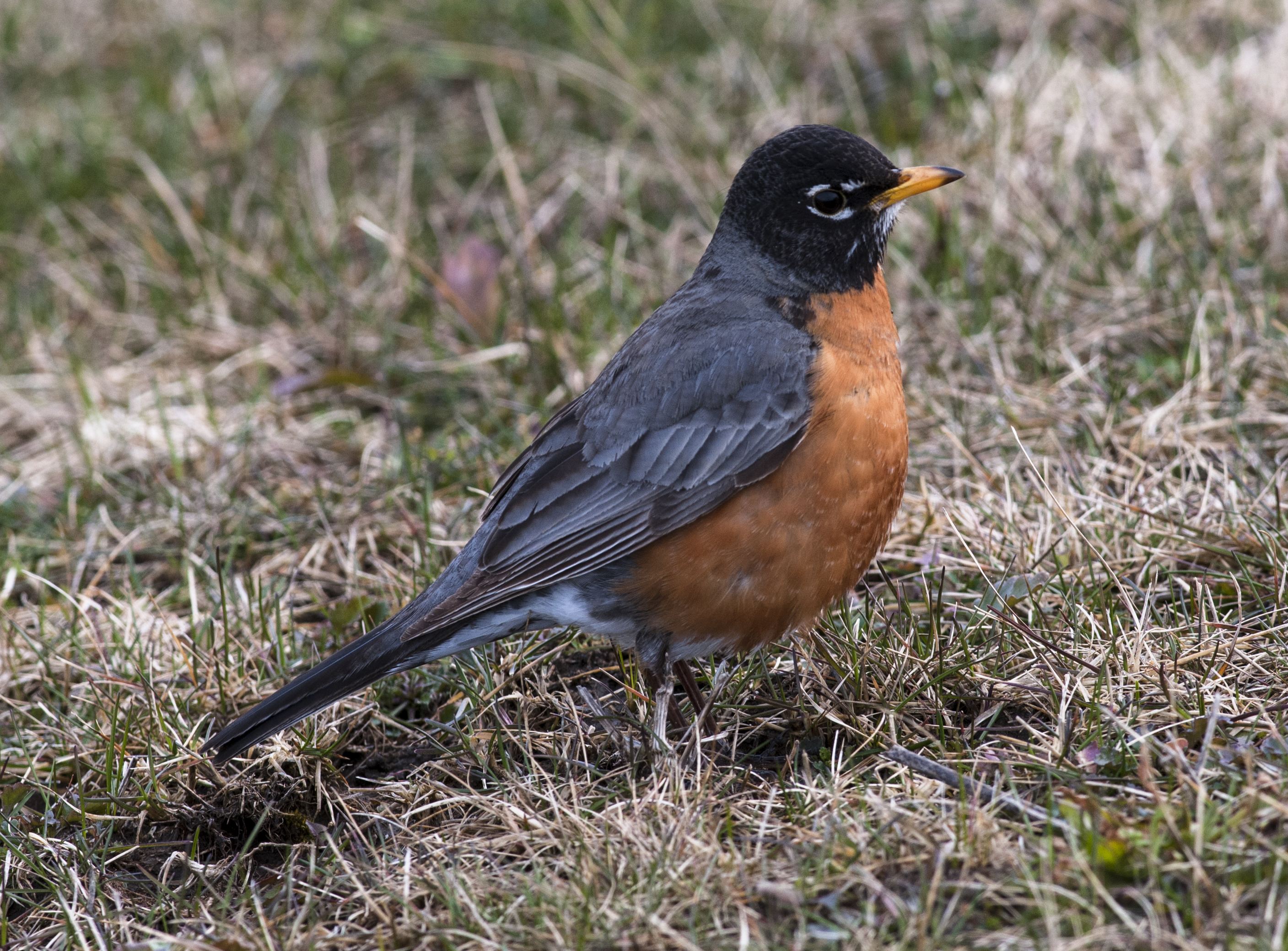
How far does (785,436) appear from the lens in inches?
155

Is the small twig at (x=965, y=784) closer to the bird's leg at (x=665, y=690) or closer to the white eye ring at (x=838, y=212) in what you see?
the bird's leg at (x=665, y=690)

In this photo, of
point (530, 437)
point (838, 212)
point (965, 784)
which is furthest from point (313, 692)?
point (838, 212)

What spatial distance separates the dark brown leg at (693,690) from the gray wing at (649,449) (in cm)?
46

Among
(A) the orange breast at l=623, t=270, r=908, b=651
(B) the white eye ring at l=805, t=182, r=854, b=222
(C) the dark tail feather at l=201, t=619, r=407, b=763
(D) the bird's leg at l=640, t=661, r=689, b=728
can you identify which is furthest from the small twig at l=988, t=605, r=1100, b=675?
(C) the dark tail feather at l=201, t=619, r=407, b=763

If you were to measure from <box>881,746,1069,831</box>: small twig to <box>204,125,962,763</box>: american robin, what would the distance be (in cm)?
55

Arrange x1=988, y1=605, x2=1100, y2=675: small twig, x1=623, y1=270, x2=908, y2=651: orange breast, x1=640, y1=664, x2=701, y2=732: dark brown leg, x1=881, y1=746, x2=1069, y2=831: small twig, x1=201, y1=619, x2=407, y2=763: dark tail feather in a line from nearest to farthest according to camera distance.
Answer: x1=881, y1=746, x2=1069, y2=831: small twig
x1=988, y1=605, x2=1100, y2=675: small twig
x1=201, y1=619, x2=407, y2=763: dark tail feather
x1=623, y1=270, x2=908, y2=651: orange breast
x1=640, y1=664, x2=701, y2=732: dark brown leg

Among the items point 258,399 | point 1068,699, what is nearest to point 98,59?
point 258,399

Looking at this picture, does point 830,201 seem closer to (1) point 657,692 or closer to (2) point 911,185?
(2) point 911,185

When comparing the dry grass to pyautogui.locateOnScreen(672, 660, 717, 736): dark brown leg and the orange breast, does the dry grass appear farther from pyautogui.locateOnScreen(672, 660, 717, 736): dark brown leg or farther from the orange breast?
the orange breast

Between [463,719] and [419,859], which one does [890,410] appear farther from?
[419,859]

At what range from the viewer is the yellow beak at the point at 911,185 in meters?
4.38

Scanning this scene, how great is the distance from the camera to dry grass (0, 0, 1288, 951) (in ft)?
10.3

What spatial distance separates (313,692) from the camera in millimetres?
3752

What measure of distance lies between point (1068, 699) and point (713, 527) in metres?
1.06
